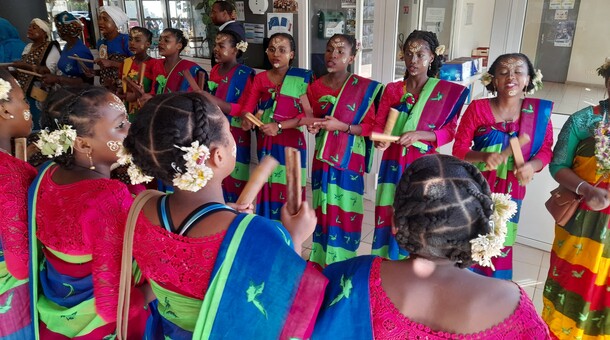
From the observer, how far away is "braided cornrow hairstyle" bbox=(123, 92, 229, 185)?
1.06 m

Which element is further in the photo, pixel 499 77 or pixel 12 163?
pixel 499 77

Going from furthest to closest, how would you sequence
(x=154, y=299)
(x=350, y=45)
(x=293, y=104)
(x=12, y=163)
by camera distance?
1. (x=293, y=104)
2. (x=350, y=45)
3. (x=12, y=163)
4. (x=154, y=299)

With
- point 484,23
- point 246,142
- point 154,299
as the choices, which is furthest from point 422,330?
point 484,23

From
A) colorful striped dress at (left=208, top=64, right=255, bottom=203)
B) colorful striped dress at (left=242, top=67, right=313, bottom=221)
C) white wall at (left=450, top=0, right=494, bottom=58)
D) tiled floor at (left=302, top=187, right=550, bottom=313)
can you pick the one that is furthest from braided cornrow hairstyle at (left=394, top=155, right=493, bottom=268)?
white wall at (left=450, top=0, right=494, bottom=58)

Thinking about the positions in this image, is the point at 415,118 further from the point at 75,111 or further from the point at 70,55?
the point at 70,55

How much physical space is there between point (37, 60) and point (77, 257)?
12.9ft

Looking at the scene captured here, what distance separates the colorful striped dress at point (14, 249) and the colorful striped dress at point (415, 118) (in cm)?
162

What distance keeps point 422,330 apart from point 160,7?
19.0 feet

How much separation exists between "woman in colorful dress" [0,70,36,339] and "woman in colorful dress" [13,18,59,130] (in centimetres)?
306

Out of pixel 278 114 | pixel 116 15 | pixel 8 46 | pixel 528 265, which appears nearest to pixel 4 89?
pixel 278 114

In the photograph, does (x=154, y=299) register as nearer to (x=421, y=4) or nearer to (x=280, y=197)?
(x=280, y=197)

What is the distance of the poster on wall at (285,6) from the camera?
4.12m

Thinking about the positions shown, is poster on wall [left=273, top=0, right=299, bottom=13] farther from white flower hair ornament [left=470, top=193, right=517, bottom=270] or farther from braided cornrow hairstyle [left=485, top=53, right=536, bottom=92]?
white flower hair ornament [left=470, top=193, right=517, bottom=270]

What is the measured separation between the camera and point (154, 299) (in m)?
1.39
